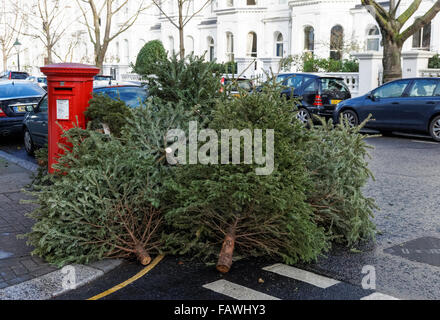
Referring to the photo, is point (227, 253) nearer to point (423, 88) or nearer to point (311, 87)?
point (423, 88)

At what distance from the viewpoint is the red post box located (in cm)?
619

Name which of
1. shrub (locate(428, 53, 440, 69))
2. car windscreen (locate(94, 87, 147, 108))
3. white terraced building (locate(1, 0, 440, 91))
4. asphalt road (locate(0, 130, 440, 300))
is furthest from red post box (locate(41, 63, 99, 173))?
shrub (locate(428, 53, 440, 69))

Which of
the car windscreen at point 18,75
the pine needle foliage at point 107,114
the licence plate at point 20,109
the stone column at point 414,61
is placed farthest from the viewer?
the car windscreen at point 18,75

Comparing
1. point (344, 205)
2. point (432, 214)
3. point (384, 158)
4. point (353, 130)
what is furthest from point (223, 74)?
point (384, 158)

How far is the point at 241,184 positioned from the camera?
4.38m

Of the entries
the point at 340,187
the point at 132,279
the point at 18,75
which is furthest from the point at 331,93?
the point at 18,75

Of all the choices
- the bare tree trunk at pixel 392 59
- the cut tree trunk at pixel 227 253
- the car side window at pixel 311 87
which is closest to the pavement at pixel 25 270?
the cut tree trunk at pixel 227 253

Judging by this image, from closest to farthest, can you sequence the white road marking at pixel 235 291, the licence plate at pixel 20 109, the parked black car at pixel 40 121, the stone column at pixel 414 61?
1. the white road marking at pixel 235 291
2. the parked black car at pixel 40 121
3. the licence plate at pixel 20 109
4. the stone column at pixel 414 61

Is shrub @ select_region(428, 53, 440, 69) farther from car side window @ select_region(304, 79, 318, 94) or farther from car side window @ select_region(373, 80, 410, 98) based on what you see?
car side window @ select_region(373, 80, 410, 98)

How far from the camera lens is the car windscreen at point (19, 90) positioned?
555 inches

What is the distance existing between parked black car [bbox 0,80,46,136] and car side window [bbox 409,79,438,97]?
994 cm

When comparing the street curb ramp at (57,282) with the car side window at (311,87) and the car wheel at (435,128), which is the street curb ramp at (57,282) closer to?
the car wheel at (435,128)

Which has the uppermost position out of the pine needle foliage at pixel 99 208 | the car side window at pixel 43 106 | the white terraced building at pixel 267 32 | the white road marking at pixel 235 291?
the white terraced building at pixel 267 32

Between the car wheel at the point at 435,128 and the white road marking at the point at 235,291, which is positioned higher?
the car wheel at the point at 435,128
